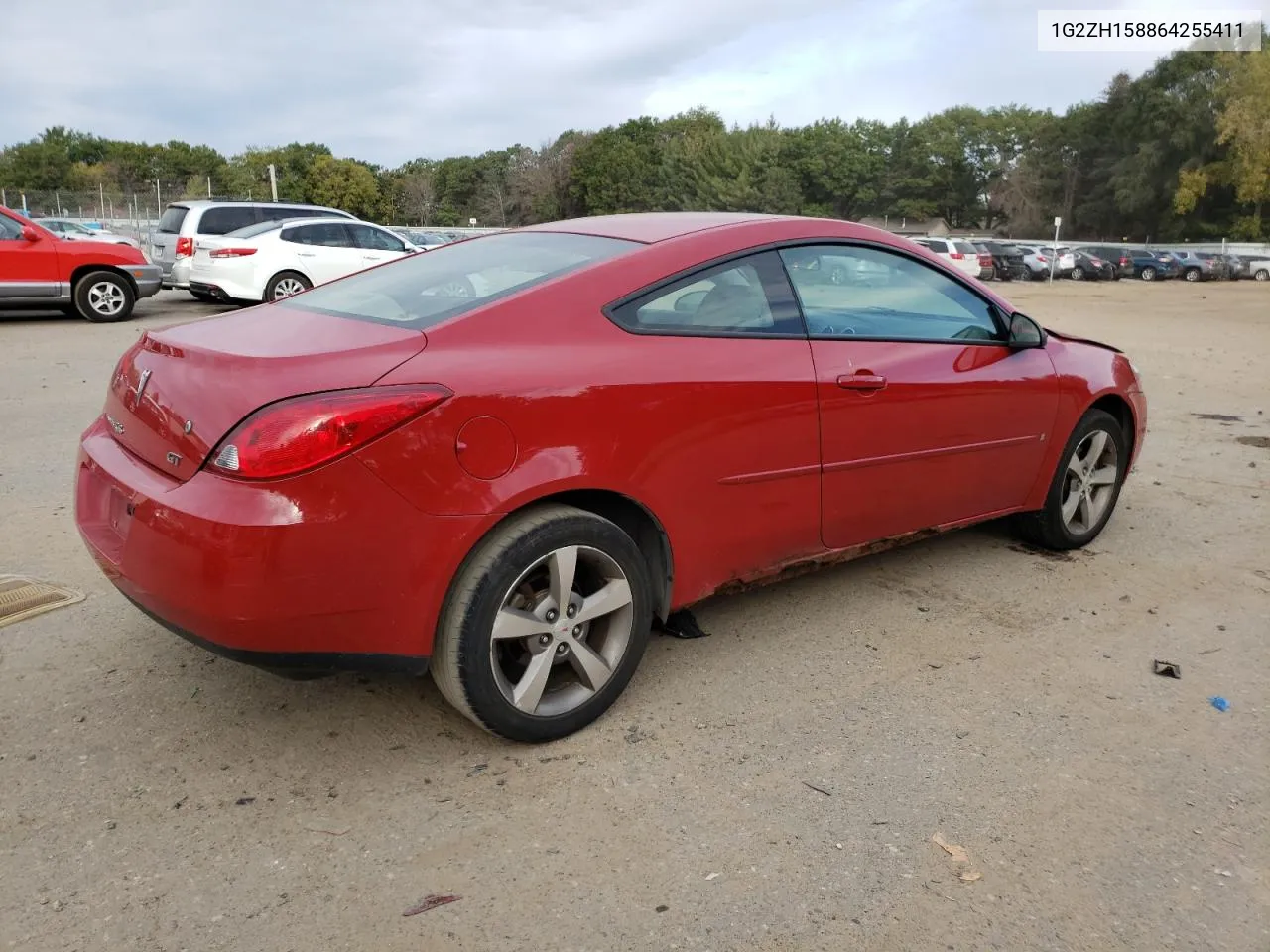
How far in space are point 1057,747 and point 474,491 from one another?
189cm

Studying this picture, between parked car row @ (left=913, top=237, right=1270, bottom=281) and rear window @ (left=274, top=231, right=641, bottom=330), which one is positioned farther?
parked car row @ (left=913, top=237, right=1270, bottom=281)

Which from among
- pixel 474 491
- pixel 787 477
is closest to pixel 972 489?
pixel 787 477

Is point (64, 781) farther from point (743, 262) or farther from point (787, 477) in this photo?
point (743, 262)

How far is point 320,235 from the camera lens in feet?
48.8

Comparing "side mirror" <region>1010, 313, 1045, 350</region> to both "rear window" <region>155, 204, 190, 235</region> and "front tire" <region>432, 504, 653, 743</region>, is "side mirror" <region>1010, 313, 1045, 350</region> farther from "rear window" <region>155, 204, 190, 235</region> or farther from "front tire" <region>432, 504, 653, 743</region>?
"rear window" <region>155, 204, 190, 235</region>

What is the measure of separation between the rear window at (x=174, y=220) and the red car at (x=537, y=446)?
44.1 ft

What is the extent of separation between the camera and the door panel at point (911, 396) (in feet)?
11.5

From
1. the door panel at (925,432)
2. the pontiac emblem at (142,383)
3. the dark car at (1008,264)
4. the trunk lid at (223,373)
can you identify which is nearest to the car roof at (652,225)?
the door panel at (925,432)

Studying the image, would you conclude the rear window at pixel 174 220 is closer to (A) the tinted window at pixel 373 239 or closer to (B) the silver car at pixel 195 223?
(B) the silver car at pixel 195 223

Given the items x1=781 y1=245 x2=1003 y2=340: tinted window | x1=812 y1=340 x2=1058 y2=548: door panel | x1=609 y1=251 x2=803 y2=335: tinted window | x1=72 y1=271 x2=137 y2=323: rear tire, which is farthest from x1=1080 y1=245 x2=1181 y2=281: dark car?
x1=609 y1=251 x2=803 y2=335: tinted window

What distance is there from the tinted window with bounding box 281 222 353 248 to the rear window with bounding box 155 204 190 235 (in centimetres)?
194

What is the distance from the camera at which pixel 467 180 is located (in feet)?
357

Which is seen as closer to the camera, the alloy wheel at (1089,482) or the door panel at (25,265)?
the alloy wheel at (1089,482)

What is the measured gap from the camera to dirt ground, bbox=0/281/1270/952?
7.30 ft
